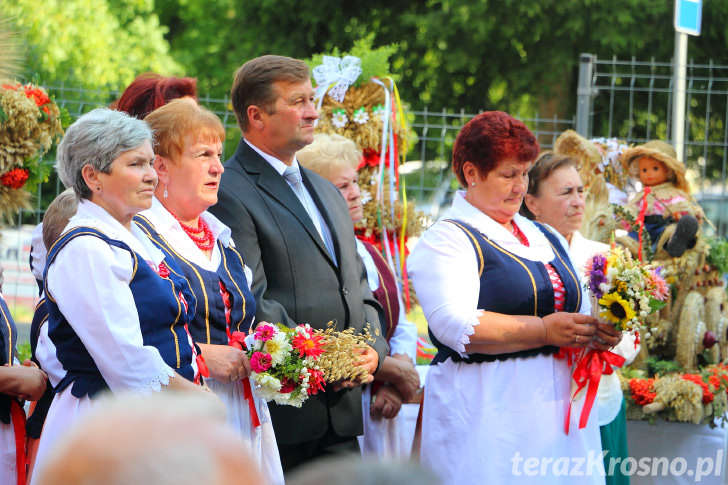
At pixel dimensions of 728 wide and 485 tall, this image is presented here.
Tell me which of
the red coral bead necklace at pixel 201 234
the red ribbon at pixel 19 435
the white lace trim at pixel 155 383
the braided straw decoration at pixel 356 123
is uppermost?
the braided straw decoration at pixel 356 123

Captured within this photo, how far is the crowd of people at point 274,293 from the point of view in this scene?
9.06 feet

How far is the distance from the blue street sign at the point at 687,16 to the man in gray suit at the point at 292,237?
3923 mm

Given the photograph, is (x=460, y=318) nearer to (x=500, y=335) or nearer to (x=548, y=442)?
(x=500, y=335)

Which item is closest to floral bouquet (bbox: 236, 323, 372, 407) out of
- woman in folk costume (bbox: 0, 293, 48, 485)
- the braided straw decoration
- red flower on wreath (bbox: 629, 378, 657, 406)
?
woman in folk costume (bbox: 0, 293, 48, 485)

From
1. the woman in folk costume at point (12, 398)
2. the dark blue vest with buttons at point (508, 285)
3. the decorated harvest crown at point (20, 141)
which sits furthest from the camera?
the decorated harvest crown at point (20, 141)

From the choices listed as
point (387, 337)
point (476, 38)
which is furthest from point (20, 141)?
point (476, 38)

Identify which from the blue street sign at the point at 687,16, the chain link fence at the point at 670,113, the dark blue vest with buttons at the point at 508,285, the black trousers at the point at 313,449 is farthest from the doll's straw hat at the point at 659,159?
the black trousers at the point at 313,449

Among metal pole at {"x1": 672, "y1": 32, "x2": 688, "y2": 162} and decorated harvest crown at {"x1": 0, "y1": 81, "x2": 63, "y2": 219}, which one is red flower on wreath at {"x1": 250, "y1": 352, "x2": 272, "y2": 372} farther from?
metal pole at {"x1": 672, "y1": 32, "x2": 688, "y2": 162}

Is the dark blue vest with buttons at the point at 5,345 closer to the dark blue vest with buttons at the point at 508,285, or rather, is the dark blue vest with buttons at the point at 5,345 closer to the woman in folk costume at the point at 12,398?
the woman in folk costume at the point at 12,398

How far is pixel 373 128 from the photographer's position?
17.7ft

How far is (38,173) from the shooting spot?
4.01 meters

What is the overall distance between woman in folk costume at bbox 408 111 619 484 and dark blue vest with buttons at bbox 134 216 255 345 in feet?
2.48

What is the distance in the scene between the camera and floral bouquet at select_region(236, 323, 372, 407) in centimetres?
308

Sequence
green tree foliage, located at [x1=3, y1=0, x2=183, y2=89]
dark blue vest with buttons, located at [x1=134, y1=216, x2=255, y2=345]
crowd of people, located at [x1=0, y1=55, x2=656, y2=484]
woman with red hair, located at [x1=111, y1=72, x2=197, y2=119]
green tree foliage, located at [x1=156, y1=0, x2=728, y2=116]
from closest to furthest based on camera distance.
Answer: crowd of people, located at [x1=0, y1=55, x2=656, y2=484]
dark blue vest with buttons, located at [x1=134, y1=216, x2=255, y2=345]
woman with red hair, located at [x1=111, y1=72, x2=197, y2=119]
green tree foliage, located at [x1=156, y1=0, x2=728, y2=116]
green tree foliage, located at [x1=3, y1=0, x2=183, y2=89]
